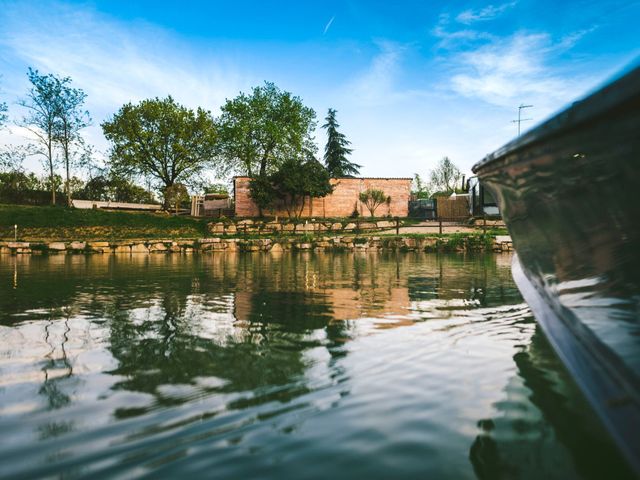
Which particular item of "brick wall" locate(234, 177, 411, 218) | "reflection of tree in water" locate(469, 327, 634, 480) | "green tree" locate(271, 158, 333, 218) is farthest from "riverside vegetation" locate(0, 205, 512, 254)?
"reflection of tree in water" locate(469, 327, 634, 480)

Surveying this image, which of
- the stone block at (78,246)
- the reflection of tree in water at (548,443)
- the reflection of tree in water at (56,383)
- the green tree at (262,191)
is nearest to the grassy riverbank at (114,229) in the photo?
the stone block at (78,246)

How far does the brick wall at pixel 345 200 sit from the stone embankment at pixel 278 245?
1154cm

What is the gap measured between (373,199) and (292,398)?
3132 cm

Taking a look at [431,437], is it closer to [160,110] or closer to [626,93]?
[626,93]

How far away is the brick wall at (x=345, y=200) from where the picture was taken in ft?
107

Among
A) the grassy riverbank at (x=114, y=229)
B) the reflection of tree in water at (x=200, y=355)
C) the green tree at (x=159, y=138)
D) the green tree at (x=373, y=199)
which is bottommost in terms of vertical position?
the reflection of tree in water at (x=200, y=355)

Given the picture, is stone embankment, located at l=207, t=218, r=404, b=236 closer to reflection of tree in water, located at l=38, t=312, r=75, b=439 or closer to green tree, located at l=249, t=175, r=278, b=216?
green tree, located at l=249, t=175, r=278, b=216

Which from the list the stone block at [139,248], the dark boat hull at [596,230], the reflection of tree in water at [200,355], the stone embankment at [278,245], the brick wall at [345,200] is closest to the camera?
the dark boat hull at [596,230]

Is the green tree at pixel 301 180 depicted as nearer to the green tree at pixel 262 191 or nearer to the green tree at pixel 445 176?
the green tree at pixel 262 191

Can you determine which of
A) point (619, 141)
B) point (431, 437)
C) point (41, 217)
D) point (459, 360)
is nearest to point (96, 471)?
point (431, 437)

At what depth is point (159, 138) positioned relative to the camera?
33000mm

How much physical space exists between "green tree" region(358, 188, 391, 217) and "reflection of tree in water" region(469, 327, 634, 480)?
101ft

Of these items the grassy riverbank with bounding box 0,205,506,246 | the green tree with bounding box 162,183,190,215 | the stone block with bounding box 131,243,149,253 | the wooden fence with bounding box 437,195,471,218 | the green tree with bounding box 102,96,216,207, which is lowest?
the stone block with bounding box 131,243,149,253

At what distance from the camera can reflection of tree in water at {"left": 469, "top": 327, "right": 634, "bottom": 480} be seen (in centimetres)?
141
